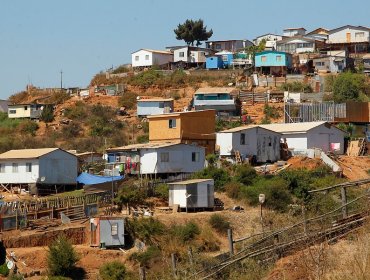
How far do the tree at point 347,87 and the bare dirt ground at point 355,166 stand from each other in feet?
38.5

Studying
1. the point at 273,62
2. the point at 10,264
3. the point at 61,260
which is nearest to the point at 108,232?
the point at 61,260

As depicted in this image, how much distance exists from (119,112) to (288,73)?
12434mm

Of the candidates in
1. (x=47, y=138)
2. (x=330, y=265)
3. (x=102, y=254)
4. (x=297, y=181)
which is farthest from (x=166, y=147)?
(x=330, y=265)

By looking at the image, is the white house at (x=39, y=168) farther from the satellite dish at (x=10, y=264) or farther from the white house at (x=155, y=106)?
the white house at (x=155, y=106)

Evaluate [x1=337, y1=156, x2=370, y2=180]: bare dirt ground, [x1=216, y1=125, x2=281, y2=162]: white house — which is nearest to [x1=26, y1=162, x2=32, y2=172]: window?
[x1=216, y1=125, x2=281, y2=162]: white house

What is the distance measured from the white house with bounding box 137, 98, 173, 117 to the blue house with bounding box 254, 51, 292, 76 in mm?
9963

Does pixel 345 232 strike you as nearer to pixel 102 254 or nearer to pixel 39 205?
pixel 102 254

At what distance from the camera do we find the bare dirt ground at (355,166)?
38500 millimetres

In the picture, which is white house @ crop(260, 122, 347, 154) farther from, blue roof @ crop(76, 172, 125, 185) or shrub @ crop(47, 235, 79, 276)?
shrub @ crop(47, 235, 79, 276)

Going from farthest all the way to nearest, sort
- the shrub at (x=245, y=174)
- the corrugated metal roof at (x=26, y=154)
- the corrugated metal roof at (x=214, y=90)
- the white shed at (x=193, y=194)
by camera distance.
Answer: the corrugated metal roof at (x=214, y=90)
the corrugated metal roof at (x=26, y=154)
the shrub at (x=245, y=174)
the white shed at (x=193, y=194)

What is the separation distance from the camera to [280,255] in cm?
1193

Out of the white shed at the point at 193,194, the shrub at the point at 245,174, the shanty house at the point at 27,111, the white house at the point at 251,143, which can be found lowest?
the white shed at the point at 193,194

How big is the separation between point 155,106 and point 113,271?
2762cm

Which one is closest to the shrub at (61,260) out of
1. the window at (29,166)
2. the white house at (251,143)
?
the window at (29,166)
